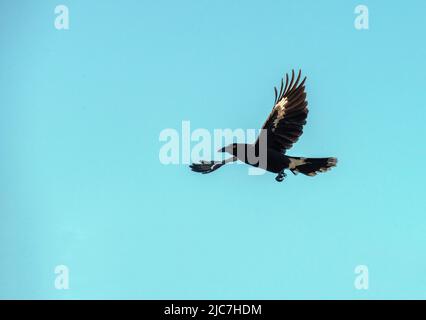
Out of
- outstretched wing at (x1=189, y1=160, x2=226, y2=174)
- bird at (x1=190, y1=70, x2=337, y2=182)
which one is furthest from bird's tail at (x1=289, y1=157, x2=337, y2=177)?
outstretched wing at (x1=189, y1=160, x2=226, y2=174)

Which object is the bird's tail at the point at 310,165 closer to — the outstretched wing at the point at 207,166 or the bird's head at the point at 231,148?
the bird's head at the point at 231,148

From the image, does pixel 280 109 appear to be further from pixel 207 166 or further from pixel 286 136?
pixel 207 166

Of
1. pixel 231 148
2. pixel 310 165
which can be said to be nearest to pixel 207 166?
pixel 231 148

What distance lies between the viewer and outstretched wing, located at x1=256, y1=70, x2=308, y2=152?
77.4 feet

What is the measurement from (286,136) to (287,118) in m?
0.48

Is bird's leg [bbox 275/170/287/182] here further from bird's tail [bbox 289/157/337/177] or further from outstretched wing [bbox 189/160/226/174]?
outstretched wing [bbox 189/160/226/174]

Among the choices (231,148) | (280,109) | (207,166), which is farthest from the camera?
(207,166)

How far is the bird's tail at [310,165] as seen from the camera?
23.7 m

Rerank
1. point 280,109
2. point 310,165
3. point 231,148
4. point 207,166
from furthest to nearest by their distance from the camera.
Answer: point 207,166
point 310,165
point 280,109
point 231,148

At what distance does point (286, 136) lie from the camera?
2373 centimetres

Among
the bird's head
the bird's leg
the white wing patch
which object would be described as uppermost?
the white wing patch
